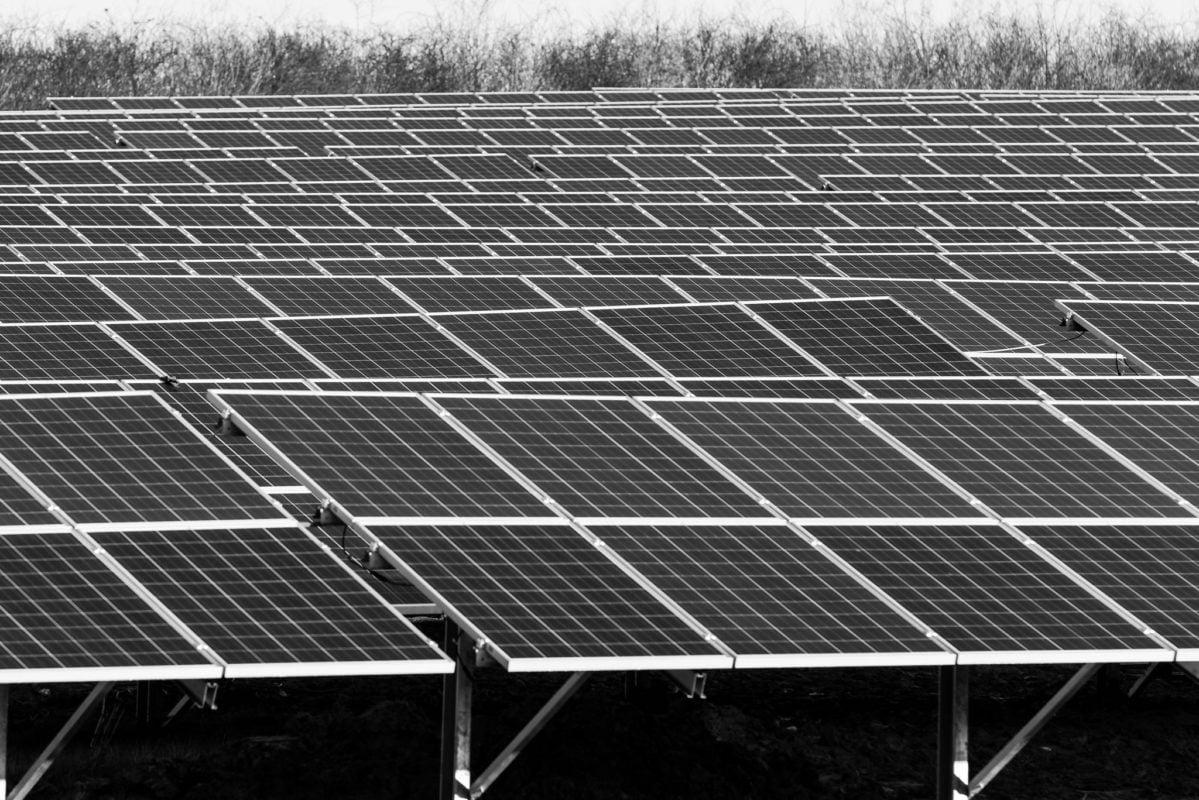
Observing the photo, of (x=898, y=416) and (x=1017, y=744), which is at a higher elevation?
(x=898, y=416)

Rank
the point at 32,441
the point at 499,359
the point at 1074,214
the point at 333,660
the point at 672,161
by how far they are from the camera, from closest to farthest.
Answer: the point at 333,660 → the point at 32,441 → the point at 499,359 → the point at 1074,214 → the point at 672,161

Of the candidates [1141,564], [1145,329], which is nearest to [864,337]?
[1145,329]

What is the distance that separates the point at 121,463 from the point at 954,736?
674cm

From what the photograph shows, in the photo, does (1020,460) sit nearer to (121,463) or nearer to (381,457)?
(381,457)

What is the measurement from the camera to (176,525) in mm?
14766

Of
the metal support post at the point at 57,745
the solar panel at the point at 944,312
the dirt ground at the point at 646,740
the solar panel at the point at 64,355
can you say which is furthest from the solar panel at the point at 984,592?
the solar panel at the point at 944,312

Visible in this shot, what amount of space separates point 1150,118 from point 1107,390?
33.3 m

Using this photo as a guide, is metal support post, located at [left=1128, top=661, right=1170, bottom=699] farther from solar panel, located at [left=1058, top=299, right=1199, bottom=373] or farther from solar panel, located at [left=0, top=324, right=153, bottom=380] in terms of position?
solar panel, located at [left=0, top=324, right=153, bottom=380]

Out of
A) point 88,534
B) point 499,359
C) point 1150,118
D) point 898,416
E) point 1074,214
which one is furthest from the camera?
point 1150,118

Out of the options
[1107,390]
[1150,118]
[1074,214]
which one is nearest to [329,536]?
[1107,390]

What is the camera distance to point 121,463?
50.8 feet

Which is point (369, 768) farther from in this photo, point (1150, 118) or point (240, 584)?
point (1150, 118)

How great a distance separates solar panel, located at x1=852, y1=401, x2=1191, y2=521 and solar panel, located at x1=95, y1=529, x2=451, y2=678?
547 centimetres

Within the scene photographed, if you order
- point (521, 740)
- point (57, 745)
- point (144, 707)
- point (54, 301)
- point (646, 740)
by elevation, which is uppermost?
point (54, 301)
